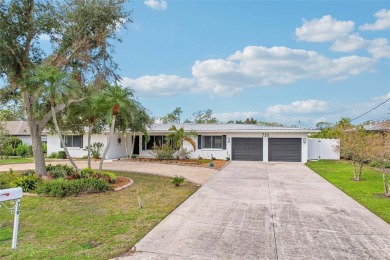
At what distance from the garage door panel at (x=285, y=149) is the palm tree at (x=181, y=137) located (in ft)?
19.9

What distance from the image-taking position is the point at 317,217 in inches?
307

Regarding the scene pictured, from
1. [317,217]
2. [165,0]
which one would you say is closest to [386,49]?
[165,0]

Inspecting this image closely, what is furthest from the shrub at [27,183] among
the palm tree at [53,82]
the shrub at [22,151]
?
the shrub at [22,151]

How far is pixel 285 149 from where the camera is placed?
23.1m

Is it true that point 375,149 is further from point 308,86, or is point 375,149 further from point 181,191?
point 308,86

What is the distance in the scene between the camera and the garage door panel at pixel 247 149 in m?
23.5

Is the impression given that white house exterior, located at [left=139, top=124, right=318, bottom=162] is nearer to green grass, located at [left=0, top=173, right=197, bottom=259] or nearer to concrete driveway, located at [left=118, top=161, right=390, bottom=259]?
concrete driveway, located at [left=118, top=161, right=390, bottom=259]

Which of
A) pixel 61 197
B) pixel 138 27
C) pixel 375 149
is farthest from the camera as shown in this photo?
A: pixel 138 27

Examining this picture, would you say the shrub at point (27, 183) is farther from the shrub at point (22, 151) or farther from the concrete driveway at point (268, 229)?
the shrub at point (22, 151)

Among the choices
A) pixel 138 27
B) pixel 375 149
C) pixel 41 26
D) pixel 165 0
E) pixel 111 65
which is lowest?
pixel 375 149

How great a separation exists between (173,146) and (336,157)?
1373 centimetres

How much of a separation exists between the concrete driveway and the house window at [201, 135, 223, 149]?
44.7ft

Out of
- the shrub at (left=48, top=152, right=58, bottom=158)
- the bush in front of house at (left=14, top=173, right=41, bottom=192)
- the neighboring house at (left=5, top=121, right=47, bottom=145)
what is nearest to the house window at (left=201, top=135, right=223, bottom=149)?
the shrub at (left=48, top=152, right=58, bottom=158)

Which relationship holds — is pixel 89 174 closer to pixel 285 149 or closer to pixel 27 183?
pixel 27 183
